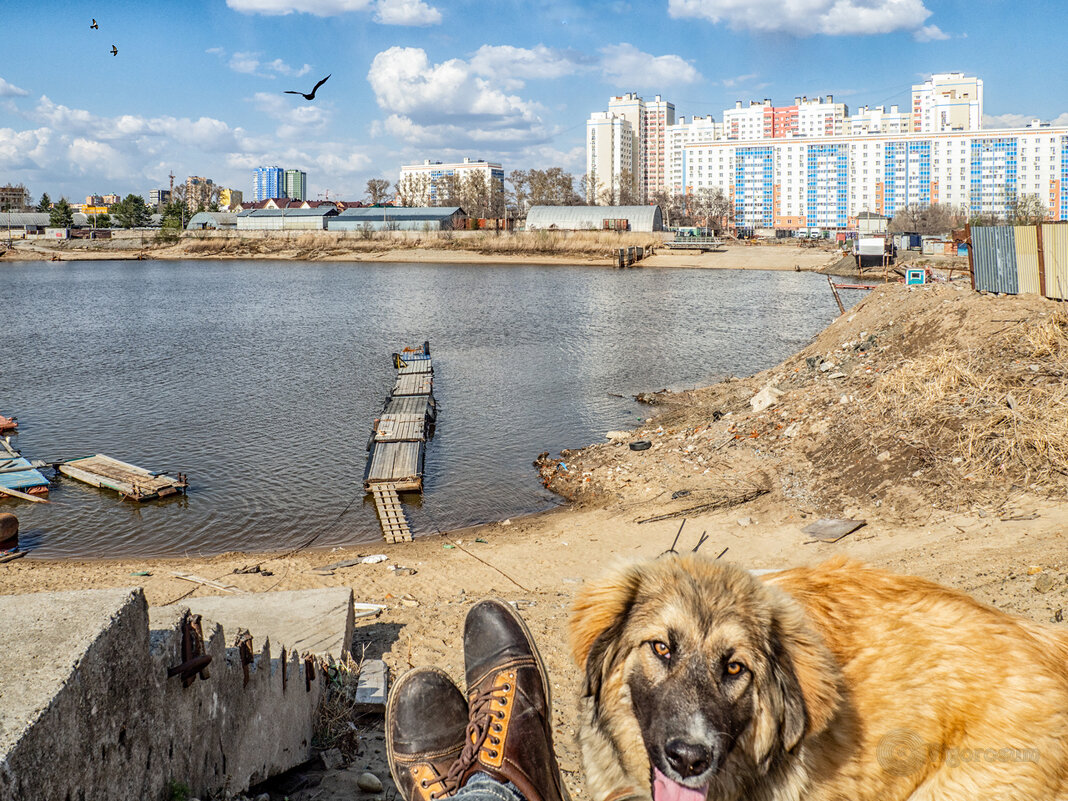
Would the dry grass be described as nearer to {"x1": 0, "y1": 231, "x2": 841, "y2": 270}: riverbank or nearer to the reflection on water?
the reflection on water

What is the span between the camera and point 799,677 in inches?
97.9

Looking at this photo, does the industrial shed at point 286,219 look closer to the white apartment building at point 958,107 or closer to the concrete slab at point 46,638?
the concrete slab at point 46,638

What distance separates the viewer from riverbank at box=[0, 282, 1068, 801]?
26.2 feet

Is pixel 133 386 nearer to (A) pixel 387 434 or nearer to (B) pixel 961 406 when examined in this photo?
(A) pixel 387 434

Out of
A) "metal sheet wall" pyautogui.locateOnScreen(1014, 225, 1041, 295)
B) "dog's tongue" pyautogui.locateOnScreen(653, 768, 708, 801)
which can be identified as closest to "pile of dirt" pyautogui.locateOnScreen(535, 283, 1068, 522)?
"metal sheet wall" pyautogui.locateOnScreen(1014, 225, 1041, 295)

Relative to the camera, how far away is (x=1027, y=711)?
2602 millimetres

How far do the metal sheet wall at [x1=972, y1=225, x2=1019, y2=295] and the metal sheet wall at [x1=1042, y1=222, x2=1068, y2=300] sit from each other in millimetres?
998

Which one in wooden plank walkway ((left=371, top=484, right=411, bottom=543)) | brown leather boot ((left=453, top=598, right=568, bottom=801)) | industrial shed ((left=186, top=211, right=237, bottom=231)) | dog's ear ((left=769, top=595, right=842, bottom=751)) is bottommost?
wooden plank walkway ((left=371, top=484, right=411, bottom=543))

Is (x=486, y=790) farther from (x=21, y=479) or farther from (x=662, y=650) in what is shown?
(x=21, y=479)

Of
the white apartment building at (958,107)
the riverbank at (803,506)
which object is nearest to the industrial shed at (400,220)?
the riverbank at (803,506)

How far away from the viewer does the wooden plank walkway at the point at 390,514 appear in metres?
13.7

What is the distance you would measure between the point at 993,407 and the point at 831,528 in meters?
3.09

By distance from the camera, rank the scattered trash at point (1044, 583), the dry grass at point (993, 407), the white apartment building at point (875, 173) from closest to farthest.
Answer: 1. the scattered trash at point (1044, 583)
2. the dry grass at point (993, 407)
3. the white apartment building at point (875, 173)

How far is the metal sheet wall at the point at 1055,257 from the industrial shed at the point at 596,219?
85.4 m
